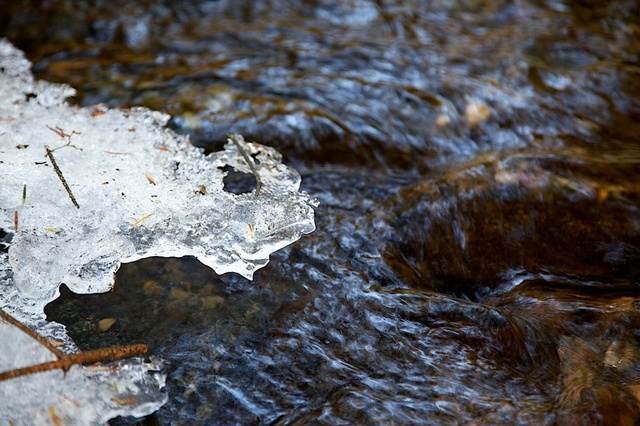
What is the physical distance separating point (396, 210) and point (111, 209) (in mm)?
1480

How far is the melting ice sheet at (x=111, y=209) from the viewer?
2.38m

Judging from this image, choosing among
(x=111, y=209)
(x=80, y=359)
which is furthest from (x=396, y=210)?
(x=80, y=359)

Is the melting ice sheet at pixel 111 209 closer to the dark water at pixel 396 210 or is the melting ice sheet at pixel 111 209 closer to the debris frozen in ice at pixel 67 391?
the debris frozen in ice at pixel 67 391

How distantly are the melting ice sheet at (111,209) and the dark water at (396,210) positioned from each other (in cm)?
20

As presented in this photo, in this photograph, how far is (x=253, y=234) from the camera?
2.54m

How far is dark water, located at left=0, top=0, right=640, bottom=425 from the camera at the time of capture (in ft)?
7.40

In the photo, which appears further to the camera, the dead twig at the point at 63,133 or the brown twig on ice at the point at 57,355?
the dead twig at the point at 63,133

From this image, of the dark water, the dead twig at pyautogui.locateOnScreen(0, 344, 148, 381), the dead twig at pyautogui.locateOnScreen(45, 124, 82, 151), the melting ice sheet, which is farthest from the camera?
the dead twig at pyautogui.locateOnScreen(45, 124, 82, 151)

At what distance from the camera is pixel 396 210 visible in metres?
3.12

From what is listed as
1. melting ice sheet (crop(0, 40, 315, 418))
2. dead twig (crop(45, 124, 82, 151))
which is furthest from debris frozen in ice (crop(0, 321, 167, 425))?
dead twig (crop(45, 124, 82, 151))

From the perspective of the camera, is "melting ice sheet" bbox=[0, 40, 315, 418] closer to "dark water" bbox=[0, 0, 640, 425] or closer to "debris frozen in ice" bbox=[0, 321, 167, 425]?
"debris frozen in ice" bbox=[0, 321, 167, 425]

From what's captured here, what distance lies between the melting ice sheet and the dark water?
201 mm

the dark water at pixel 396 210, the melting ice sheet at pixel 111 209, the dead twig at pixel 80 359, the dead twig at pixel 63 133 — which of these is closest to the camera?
the dead twig at pixel 80 359

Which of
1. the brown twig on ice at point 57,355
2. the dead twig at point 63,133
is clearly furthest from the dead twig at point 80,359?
the dead twig at point 63,133
